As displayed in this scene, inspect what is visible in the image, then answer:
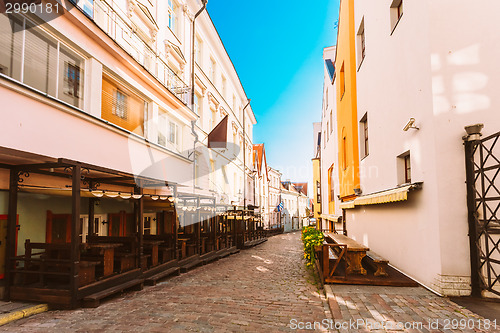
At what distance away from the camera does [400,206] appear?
8.02 m

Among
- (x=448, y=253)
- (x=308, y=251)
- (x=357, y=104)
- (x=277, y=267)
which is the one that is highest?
(x=357, y=104)

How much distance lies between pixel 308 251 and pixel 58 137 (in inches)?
297

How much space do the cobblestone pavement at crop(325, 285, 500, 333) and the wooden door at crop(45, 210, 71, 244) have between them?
707 centimetres

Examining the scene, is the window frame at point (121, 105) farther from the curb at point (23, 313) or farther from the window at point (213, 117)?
the window at point (213, 117)

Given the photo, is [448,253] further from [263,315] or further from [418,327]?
[263,315]

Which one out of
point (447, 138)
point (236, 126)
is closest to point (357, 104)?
point (447, 138)

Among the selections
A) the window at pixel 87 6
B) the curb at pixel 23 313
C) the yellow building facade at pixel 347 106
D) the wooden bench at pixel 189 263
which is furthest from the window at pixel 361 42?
the curb at pixel 23 313

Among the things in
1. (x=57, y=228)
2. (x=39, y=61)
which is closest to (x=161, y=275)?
(x=57, y=228)

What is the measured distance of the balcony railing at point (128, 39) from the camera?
9.70 metres

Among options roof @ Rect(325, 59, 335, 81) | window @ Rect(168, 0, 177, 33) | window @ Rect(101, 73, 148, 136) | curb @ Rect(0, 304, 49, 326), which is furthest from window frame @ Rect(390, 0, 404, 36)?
roof @ Rect(325, 59, 335, 81)

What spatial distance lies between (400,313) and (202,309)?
3.45 m

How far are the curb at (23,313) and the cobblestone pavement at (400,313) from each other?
529 cm

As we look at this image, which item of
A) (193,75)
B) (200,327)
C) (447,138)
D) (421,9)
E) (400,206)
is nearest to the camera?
(200,327)

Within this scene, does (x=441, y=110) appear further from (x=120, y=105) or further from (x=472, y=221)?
(x=120, y=105)
